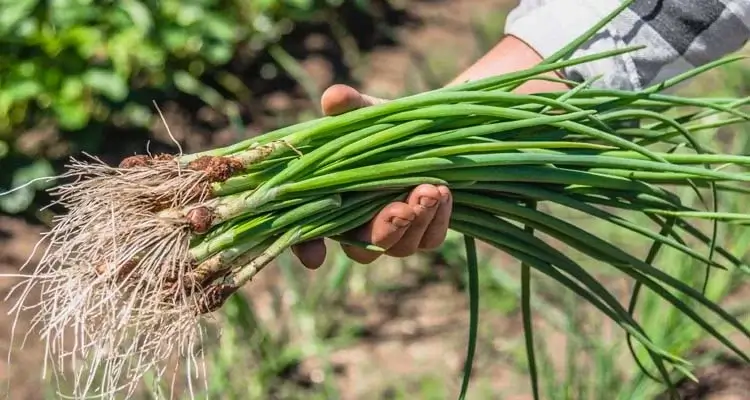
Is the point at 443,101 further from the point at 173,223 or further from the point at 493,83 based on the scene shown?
the point at 173,223

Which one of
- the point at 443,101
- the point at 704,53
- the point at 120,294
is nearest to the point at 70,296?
the point at 120,294

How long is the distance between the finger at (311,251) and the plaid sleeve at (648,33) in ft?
1.50

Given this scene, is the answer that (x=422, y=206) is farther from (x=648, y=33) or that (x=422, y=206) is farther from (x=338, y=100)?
(x=648, y=33)

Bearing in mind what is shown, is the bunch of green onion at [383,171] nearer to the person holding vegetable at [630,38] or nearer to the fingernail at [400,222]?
the fingernail at [400,222]

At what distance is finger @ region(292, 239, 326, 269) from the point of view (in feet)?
4.00

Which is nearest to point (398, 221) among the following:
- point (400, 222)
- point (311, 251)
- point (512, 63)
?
point (400, 222)

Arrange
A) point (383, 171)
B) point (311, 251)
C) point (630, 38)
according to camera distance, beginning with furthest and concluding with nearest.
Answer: point (630, 38) < point (311, 251) < point (383, 171)

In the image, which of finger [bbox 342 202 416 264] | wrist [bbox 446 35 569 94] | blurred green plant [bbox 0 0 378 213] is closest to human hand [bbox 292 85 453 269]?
finger [bbox 342 202 416 264]

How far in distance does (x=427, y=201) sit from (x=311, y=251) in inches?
7.0

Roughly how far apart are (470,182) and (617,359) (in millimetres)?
977

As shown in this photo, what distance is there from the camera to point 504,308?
225cm

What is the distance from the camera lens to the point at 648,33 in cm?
140

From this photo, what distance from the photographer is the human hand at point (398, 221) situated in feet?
3.73

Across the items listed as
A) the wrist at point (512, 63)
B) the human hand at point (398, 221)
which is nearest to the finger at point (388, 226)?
the human hand at point (398, 221)
